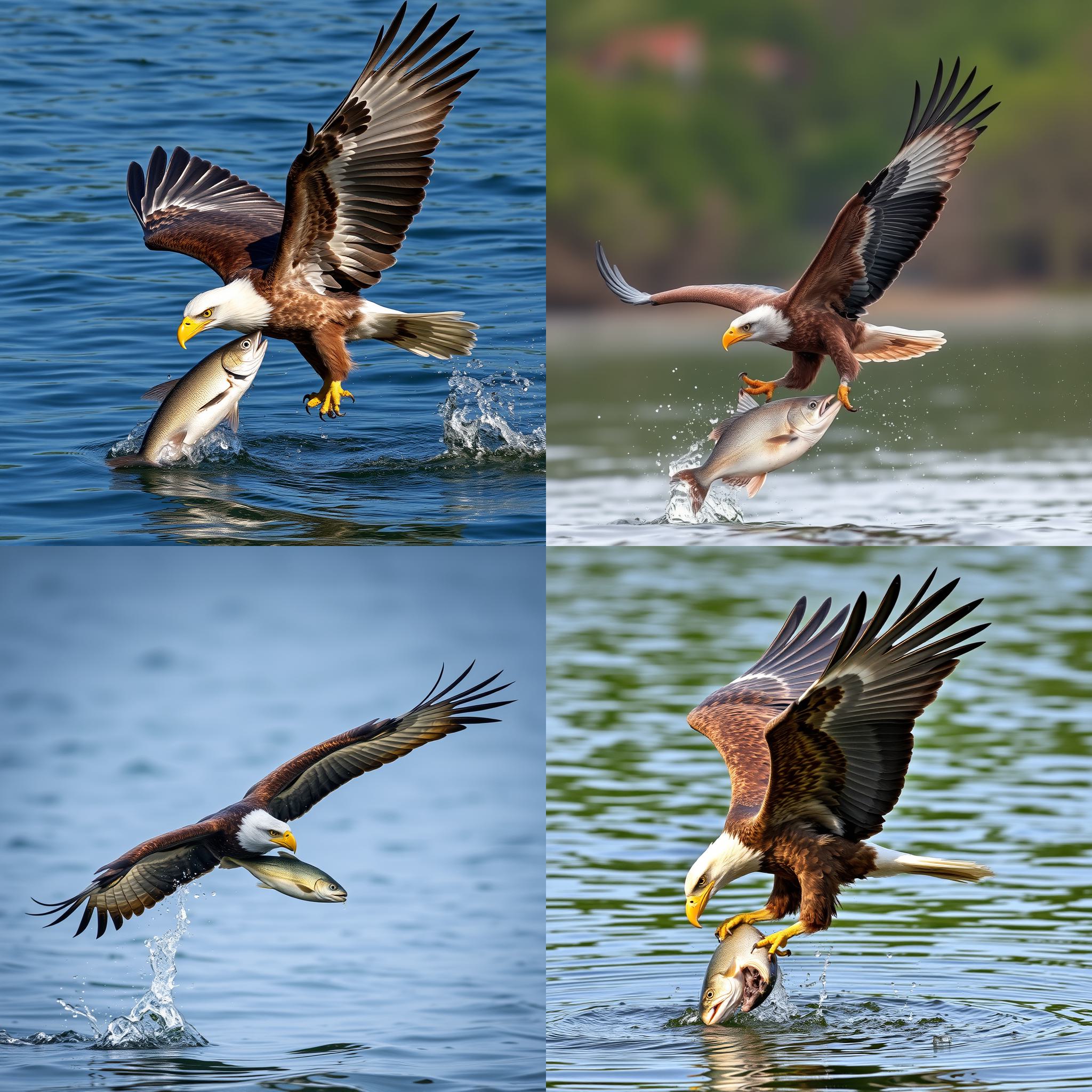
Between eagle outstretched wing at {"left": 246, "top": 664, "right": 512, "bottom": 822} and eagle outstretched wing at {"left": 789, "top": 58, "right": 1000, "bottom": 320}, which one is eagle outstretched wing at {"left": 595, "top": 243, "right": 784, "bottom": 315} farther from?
eagle outstretched wing at {"left": 246, "top": 664, "right": 512, "bottom": 822}

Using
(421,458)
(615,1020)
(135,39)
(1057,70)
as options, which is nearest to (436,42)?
(421,458)

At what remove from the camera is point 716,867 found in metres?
6.32

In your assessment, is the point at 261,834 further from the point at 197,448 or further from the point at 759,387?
the point at 759,387

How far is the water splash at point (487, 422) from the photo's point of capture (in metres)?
8.56

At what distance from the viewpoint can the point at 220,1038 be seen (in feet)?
23.4

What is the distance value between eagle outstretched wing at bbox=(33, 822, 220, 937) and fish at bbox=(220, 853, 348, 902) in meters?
0.15

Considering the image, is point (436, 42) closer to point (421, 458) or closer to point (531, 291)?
point (421, 458)

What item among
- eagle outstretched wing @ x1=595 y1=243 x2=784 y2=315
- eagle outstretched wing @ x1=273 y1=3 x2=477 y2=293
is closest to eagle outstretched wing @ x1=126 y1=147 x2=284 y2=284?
eagle outstretched wing @ x1=273 y1=3 x2=477 y2=293

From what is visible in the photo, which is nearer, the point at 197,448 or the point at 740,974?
Result: the point at 740,974

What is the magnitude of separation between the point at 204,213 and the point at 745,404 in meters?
3.23

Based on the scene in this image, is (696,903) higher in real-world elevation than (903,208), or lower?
lower

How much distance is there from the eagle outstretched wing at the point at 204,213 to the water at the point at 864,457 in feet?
7.25

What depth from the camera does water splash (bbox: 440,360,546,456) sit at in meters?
8.56

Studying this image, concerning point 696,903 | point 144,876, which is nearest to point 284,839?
point 144,876
